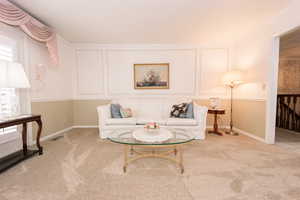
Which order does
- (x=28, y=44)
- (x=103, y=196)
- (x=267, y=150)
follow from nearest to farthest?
(x=103, y=196), (x=267, y=150), (x=28, y=44)

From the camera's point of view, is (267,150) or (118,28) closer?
(267,150)

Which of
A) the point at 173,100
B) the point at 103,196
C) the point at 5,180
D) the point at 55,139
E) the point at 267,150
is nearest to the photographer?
the point at 103,196

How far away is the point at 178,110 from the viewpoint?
340cm

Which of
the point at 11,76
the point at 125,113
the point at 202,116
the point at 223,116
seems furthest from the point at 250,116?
the point at 11,76

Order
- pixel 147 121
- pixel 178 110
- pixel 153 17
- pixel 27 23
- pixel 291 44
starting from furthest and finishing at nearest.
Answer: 1. pixel 291 44
2. pixel 178 110
3. pixel 147 121
4. pixel 153 17
5. pixel 27 23

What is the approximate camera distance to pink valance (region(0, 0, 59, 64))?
2053 millimetres

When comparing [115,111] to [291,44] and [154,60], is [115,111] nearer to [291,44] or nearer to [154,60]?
[154,60]

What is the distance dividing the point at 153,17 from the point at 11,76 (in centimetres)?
250

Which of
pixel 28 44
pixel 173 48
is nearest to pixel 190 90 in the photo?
pixel 173 48

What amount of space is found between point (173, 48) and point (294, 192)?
3775mm

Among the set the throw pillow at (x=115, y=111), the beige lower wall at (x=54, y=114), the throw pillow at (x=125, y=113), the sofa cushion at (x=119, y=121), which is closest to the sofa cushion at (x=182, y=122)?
the sofa cushion at (x=119, y=121)

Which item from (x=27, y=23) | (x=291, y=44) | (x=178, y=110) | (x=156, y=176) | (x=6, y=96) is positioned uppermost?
(x=291, y=44)

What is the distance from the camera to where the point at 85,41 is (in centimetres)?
390

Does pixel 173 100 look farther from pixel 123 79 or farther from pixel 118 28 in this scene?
pixel 118 28
